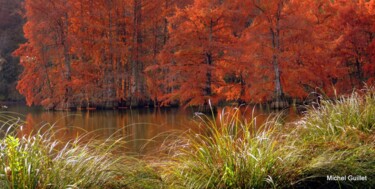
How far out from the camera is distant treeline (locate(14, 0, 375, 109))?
66.5 feet

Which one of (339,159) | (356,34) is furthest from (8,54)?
(339,159)

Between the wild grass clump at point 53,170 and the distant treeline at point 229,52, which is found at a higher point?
the distant treeline at point 229,52

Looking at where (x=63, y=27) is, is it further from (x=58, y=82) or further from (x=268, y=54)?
(x=268, y=54)

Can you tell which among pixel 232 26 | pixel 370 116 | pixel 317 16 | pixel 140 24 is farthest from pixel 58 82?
pixel 370 116

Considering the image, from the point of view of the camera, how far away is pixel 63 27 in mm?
28547

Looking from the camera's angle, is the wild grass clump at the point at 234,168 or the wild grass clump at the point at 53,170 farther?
the wild grass clump at the point at 234,168

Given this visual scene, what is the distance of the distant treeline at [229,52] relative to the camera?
2027 centimetres

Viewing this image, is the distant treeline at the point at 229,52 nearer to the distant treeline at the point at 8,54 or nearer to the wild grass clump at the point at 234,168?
the distant treeline at the point at 8,54

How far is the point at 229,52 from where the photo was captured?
20875 millimetres

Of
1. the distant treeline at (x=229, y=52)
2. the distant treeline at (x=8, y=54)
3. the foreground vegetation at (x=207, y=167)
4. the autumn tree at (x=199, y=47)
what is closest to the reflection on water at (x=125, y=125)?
the foreground vegetation at (x=207, y=167)

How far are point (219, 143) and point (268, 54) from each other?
1821 centimetres

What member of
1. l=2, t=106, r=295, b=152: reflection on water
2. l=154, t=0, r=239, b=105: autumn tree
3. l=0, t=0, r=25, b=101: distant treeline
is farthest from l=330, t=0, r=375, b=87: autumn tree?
l=0, t=0, r=25, b=101: distant treeline

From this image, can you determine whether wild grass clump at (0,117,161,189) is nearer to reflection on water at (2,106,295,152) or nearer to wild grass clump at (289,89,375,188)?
wild grass clump at (289,89,375,188)

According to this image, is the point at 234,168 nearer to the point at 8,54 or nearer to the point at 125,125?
the point at 125,125
